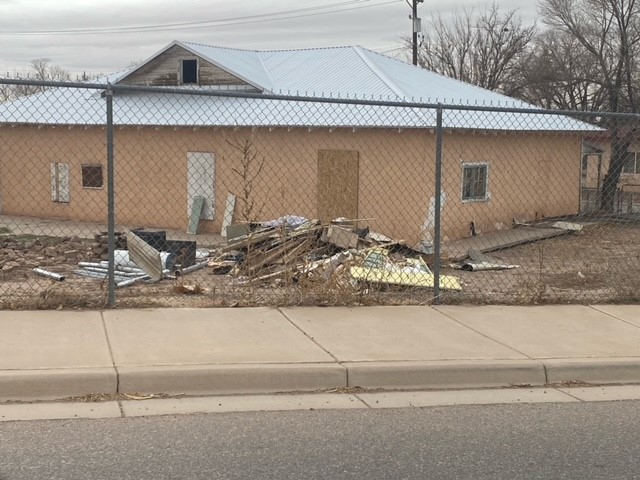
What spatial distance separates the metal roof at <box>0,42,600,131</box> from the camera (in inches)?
778

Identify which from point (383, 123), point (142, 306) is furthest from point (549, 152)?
point (142, 306)

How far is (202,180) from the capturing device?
21484 millimetres

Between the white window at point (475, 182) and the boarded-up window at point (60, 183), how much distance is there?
1154cm

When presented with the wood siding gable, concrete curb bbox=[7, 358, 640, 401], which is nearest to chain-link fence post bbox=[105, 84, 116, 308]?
concrete curb bbox=[7, 358, 640, 401]

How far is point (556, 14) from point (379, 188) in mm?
17353

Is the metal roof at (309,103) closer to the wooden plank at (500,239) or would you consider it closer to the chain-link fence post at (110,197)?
the wooden plank at (500,239)

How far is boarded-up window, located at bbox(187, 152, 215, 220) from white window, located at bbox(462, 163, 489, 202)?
6.73m

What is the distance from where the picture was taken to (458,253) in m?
17.0

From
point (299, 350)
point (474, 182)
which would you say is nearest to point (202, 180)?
point (474, 182)

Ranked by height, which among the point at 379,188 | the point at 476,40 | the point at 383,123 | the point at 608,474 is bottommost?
the point at 608,474

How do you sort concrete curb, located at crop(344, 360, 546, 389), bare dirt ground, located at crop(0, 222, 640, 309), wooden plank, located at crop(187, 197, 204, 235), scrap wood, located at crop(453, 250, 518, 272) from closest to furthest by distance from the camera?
concrete curb, located at crop(344, 360, 546, 389) → bare dirt ground, located at crop(0, 222, 640, 309) → scrap wood, located at crop(453, 250, 518, 272) → wooden plank, located at crop(187, 197, 204, 235)

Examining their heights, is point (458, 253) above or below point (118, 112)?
below

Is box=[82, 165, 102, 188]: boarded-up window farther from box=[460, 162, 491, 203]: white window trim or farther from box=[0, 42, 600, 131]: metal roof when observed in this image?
box=[460, 162, 491, 203]: white window trim

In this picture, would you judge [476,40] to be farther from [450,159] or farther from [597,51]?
[450,159]
